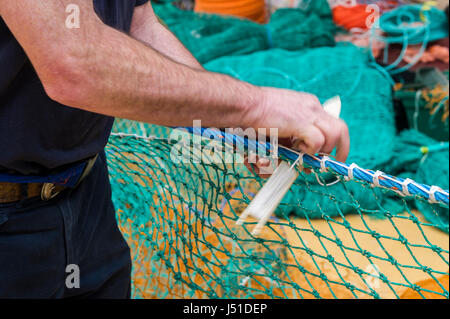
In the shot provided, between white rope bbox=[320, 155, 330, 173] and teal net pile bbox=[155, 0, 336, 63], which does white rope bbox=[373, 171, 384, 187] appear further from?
teal net pile bbox=[155, 0, 336, 63]

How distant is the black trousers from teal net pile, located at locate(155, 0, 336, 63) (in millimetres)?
1482

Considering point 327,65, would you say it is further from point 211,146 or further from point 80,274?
point 80,274

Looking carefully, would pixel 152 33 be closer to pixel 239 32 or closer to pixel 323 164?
pixel 323 164

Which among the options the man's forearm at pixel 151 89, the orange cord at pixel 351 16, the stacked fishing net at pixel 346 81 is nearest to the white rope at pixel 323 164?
the man's forearm at pixel 151 89

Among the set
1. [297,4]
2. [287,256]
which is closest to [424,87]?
[297,4]

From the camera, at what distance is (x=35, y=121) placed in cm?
82

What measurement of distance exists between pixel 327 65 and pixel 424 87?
A: 1.76 ft

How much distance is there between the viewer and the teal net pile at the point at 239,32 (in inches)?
99.7

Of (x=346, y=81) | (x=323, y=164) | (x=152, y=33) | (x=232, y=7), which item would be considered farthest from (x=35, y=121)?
(x=232, y=7)

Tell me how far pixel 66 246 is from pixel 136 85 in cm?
52

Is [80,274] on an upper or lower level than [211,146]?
lower

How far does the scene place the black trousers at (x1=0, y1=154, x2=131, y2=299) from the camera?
0.93 metres

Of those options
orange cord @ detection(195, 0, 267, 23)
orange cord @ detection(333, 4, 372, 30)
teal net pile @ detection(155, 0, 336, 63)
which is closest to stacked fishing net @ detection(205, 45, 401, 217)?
teal net pile @ detection(155, 0, 336, 63)

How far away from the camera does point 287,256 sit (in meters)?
1.72
